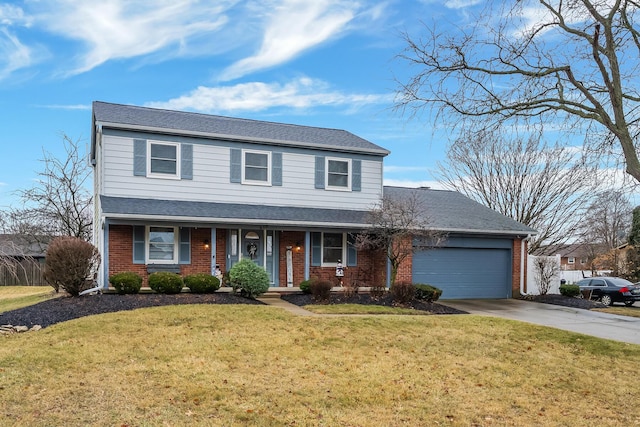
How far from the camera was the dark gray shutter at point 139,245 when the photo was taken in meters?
15.8

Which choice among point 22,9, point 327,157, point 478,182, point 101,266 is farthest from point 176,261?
point 478,182

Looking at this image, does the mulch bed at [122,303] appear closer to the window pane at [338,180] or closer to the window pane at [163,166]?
the window pane at [163,166]

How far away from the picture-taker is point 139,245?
15867mm

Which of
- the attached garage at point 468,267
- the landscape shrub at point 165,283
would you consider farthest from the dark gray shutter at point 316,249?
the landscape shrub at point 165,283

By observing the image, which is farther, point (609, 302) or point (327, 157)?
point (609, 302)

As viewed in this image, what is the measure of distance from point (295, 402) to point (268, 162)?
487 inches

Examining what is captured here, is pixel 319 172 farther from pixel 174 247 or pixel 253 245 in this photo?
pixel 174 247

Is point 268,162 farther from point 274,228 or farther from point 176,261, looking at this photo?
point 176,261

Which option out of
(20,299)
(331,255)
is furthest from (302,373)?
(20,299)

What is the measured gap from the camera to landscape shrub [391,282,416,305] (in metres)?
15.1

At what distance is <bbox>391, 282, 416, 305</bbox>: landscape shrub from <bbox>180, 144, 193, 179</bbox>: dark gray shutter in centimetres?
773

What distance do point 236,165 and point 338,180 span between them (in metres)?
3.93

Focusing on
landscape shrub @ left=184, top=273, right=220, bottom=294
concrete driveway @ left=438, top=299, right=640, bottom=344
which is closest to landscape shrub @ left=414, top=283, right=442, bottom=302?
concrete driveway @ left=438, top=299, right=640, bottom=344

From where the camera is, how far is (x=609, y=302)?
20.7 metres
